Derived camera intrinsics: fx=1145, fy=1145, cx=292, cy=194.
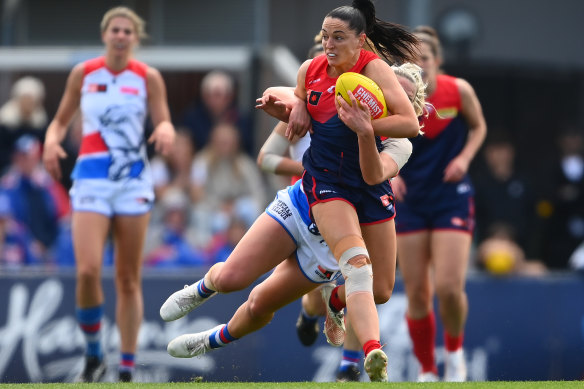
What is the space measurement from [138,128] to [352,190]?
2.73 meters

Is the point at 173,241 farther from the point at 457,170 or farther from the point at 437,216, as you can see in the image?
the point at 457,170

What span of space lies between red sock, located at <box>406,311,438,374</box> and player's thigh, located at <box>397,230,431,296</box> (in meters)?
0.26

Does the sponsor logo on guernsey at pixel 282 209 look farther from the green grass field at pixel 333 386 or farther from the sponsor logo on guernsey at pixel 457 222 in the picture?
the sponsor logo on guernsey at pixel 457 222

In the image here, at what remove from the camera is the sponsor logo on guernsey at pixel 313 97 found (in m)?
6.64

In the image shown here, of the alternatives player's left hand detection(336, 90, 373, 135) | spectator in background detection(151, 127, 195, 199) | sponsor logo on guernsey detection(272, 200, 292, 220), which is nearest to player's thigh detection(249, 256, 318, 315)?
sponsor logo on guernsey detection(272, 200, 292, 220)

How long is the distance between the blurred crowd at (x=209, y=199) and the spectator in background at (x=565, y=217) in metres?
0.01

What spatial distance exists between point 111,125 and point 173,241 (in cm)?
286

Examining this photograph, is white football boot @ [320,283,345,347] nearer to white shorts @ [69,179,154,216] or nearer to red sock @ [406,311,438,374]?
red sock @ [406,311,438,374]

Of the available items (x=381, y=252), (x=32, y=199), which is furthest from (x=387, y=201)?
(x=32, y=199)

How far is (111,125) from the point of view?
8.77m

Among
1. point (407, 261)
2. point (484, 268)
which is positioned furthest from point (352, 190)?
point (484, 268)

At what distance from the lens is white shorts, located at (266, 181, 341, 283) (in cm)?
680

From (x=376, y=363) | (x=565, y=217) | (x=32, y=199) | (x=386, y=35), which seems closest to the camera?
(x=376, y=363)

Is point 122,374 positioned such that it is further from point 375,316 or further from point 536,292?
point 536,292
